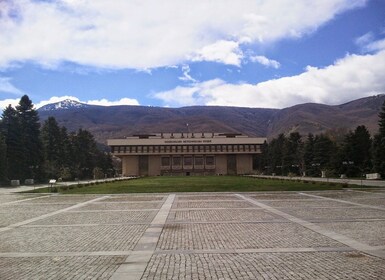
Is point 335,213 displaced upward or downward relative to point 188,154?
downward

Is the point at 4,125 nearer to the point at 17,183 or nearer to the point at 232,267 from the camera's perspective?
the point at 17,183

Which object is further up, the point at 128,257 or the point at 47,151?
the point at 47,151

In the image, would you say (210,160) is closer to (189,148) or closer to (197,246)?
(189,148)

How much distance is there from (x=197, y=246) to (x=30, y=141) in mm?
57958

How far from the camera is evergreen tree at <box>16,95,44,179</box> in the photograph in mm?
61688

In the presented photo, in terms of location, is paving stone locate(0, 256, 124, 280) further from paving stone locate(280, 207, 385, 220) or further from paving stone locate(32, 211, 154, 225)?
paving stone locate(280, 207, 385, 220)

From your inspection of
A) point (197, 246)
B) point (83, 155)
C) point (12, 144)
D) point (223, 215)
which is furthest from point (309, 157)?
point (197, 246)

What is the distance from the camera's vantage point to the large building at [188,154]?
121 m

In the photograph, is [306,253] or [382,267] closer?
[382,267]

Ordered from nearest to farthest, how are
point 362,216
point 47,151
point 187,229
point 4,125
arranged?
point 187,229 → point 362,216 → point 4,125 → point 47,151

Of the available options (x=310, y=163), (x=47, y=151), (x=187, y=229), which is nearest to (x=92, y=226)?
(x=187, y=229)

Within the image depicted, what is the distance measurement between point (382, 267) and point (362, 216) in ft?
27.4

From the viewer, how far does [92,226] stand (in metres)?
14.4

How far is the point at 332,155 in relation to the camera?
70812 mm
